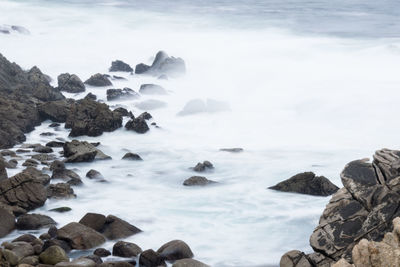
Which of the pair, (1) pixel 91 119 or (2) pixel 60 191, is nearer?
(2) pixel 60 191

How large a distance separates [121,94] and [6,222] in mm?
12438

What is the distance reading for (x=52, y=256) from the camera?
9.27 metres

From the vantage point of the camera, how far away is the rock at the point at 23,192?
11.7 meters

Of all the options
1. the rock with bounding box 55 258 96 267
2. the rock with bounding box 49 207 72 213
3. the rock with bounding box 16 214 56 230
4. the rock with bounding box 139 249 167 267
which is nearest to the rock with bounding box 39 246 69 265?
the rock with bounding box 55 258 96 267

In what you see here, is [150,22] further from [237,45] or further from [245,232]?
[245,232]

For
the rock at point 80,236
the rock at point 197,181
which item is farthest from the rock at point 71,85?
the rock at point 80,236

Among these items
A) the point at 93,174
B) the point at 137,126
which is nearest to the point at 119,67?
the point at 137,126

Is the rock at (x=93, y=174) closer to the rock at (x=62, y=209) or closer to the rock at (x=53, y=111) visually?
the rock at (x=62, y=209)

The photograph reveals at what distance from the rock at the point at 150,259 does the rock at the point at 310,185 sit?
4533 mm

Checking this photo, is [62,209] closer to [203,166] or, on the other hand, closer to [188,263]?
[188,263]

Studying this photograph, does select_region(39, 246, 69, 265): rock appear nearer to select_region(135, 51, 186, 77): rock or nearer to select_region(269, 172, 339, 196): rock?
A: select_region(269, 172, 339, 196): rock

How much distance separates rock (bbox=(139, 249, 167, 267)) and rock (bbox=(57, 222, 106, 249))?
1.03m

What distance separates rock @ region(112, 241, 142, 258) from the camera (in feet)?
32.8

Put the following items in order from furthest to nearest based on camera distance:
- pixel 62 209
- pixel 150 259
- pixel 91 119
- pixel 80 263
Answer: pixel 91 119 < pixel 62 209 < pixel 150 259 < pixel 80 263
